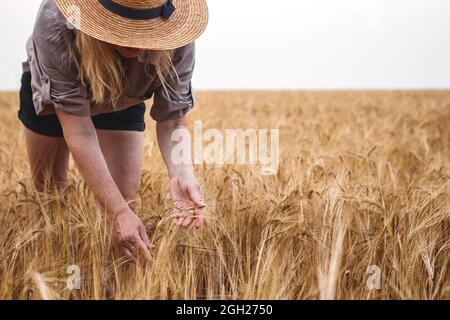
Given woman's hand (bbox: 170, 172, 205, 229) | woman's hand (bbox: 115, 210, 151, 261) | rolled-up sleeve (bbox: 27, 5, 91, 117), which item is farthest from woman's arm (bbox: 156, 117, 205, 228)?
rolled-up sleeve (bbox: 27, 5, 91, 117)

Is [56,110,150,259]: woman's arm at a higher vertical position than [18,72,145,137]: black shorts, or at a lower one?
lower

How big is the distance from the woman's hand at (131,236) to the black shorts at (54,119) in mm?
648

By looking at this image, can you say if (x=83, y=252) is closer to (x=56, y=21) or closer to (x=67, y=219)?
(x=67, y=219)

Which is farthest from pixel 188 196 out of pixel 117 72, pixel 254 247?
pixel 117 72

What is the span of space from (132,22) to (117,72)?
0.17 metres

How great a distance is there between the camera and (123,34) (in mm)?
1581

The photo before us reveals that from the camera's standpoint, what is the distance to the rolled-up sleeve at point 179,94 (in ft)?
6.02

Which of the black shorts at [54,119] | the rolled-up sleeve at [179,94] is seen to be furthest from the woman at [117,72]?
the black shorts at [54,119]

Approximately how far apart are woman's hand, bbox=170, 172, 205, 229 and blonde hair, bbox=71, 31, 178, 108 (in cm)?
27

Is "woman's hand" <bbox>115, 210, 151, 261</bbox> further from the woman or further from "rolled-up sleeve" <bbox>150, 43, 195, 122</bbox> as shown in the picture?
"rolled-up sleeve" <bbox>150, 43, 195, 122</bbox>

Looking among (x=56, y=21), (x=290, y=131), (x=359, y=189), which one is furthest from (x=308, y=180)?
(x=290, y=131)

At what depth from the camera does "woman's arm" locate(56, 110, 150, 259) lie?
1.61m
